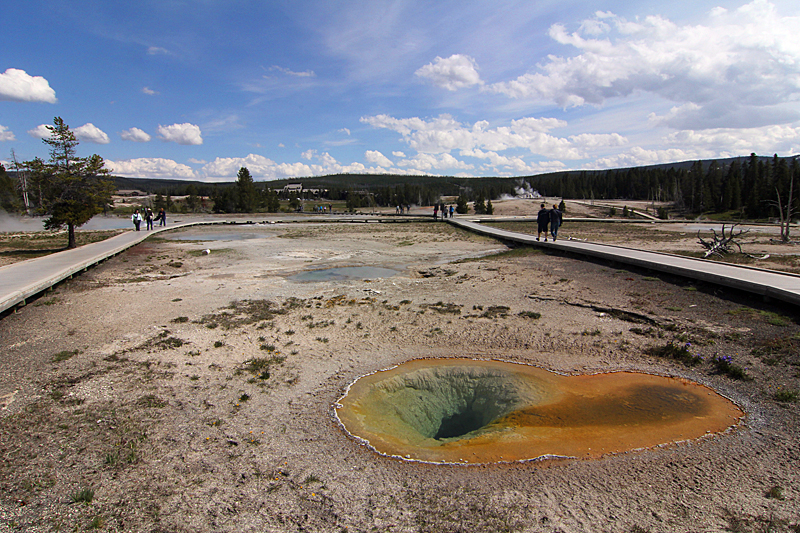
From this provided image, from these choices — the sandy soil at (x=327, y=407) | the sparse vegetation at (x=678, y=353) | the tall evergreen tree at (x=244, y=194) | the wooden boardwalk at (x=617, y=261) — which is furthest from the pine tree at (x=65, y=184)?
the tall evergreen tree at (x=244, y=194)

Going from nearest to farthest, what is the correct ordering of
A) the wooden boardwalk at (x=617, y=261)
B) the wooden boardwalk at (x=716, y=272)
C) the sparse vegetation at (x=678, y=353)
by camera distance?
the sparse vegetation at (x=678, y=353) < the wooden boardwalk at (x=716, y=272) < the wooden boardwalk at (x=617, y=261)

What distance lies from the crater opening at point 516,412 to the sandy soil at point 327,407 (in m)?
0.23

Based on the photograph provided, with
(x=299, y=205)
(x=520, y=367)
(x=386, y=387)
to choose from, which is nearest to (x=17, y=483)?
(x=386, y=387)

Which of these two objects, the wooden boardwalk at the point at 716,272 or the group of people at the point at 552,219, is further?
the group of people at the point at 552,219

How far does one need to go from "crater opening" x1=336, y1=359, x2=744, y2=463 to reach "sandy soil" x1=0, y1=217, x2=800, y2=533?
230 millimetres

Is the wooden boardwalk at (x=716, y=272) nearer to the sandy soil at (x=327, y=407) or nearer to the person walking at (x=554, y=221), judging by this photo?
the sandy soil at (x=327, y=407)

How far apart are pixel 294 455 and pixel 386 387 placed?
76.2 inches

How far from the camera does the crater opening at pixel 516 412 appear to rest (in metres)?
4.53

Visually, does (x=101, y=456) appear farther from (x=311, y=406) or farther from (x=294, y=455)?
(x=311, y=406)

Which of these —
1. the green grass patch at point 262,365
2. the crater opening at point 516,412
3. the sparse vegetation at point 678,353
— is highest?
the sparse vegetation at point 678,353

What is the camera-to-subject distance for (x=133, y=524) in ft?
10.8

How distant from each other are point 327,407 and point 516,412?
235 cm

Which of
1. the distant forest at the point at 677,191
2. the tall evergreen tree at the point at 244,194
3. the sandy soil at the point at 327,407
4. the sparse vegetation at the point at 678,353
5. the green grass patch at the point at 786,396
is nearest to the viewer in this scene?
the sandy soil at the point at 327,407

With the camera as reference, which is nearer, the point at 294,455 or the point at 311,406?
A: the point at 294,455
